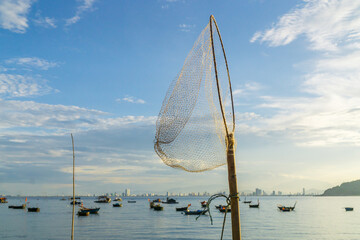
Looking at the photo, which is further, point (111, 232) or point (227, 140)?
point (111, 232)

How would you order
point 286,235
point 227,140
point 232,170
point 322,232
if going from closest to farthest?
point 232,170, point 227,140, point 286,235, point 322,232

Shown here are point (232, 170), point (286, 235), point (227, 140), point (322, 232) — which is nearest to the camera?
point (232, 170)

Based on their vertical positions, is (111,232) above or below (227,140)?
below

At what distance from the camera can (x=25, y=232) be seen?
4753 cm

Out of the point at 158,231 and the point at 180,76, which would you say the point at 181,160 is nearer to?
the point at 180,76

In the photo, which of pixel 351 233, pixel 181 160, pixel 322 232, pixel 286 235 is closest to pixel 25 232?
pixel 286 235

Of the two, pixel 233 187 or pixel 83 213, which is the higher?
pixel 233 187

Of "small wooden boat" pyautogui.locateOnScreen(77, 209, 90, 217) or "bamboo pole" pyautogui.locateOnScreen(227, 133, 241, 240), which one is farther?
"small wooden boat" pyautogui.locateOnScreen(77, 209, 90, 217)

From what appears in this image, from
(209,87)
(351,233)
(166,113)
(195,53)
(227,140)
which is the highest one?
(195,53)

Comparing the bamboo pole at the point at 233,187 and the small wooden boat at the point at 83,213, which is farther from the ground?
the bamboo pole at the point at 233,187

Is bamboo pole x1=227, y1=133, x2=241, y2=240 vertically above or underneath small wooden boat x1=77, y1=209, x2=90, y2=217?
above

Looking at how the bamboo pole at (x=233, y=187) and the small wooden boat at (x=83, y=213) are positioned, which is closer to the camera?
the bamboo pole at (x=233, y=187)

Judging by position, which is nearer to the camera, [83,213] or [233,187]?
[233,187]

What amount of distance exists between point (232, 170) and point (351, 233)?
4994 cm
